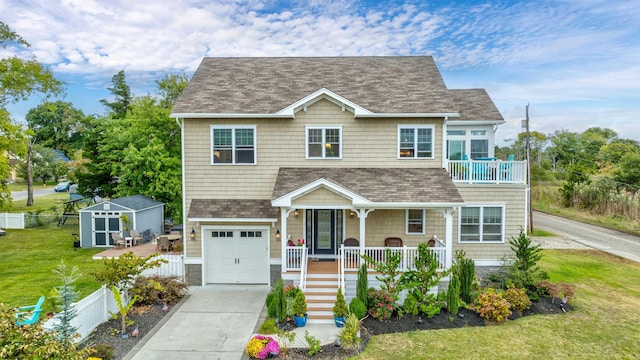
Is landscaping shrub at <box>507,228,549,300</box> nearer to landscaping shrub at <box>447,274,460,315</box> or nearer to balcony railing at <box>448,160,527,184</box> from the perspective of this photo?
balcony railing at <box>448,160,527,184</box>

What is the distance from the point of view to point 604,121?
53.2m

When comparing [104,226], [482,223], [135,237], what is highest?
[482,223]

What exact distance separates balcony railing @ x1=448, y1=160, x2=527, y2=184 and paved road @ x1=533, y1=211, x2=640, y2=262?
388 inches

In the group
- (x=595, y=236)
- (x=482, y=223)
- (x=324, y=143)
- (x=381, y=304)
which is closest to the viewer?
(x=381, y=304)

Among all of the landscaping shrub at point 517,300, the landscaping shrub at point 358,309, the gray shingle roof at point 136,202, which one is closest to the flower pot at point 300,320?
the landscaping shrub at point 358,309

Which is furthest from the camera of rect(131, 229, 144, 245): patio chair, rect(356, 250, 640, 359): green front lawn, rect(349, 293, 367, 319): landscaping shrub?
rect(131, 229, 144, 245): patio chair

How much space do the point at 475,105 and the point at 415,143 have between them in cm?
466

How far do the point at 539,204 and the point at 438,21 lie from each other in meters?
27.0

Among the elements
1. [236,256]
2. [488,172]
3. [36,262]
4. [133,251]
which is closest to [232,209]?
[236,256]

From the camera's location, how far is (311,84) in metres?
15.5

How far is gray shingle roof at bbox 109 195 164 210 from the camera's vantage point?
19125mm

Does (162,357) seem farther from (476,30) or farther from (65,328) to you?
(476,30)

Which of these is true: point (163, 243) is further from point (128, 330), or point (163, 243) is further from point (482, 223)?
point (482, 223)

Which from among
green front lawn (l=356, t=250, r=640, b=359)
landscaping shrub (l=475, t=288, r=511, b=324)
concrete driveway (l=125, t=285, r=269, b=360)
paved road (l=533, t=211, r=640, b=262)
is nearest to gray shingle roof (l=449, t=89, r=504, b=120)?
green front lawn (l=356, t=250, r=640, b=359)
